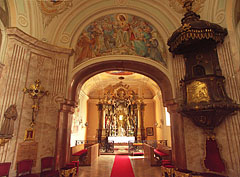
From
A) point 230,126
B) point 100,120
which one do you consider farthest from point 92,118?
point 230,126

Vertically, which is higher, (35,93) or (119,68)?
(119,68)

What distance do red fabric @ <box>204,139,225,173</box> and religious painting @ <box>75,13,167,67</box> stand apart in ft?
14.0

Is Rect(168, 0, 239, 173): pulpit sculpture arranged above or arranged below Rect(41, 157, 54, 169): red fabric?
above

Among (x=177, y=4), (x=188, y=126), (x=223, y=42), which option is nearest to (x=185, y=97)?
(x=188, y=126)

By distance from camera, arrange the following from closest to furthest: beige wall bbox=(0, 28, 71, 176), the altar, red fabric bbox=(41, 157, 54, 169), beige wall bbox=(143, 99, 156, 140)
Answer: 1. beige wall bbox=(0, 28, 71, 176)
2. red fabric bbox=(41, 157, 54, 169)
3. the altar
4. beige wall bbox=(143, 99, 156, 140)

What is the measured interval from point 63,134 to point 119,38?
5.17 m

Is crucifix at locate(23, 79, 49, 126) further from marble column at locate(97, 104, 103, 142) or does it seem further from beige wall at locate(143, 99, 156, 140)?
beige wall at locate(143, 99, 156, 140)

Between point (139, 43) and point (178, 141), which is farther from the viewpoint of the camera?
point (139, 43)

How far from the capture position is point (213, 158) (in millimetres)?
5156

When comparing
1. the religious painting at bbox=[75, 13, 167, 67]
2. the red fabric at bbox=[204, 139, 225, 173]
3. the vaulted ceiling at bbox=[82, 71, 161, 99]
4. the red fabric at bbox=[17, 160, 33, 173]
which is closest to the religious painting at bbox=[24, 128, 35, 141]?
the red fabric at bbox=[17, 160, 33, 173]

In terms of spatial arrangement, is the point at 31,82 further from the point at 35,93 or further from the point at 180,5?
the point at 180,5

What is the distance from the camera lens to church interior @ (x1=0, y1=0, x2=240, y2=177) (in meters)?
5.10

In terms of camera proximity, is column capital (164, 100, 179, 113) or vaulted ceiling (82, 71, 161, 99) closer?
column capital (164, 100, 179, 113)

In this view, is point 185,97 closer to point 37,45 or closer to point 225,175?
point 225,175
